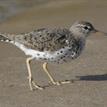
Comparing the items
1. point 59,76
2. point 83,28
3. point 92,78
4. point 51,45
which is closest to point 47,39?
point 51,45

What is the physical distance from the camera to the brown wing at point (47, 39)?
898 cm

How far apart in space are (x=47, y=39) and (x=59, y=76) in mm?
1002

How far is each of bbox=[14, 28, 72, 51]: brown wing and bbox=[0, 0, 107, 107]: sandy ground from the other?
0.72 m

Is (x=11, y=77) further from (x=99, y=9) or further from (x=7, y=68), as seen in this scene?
(x=99, y=9)

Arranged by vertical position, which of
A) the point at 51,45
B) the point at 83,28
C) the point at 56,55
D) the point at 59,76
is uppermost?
the point at 83,28

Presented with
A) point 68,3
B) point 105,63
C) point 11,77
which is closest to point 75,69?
point 105,63

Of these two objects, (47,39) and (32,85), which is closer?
(47,39)

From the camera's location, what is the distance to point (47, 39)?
9.02 m

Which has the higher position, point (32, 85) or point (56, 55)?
point (56, 55)

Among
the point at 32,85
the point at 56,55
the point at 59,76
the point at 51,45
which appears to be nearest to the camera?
the point at 56,55

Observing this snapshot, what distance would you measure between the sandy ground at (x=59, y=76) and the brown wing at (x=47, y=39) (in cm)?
72

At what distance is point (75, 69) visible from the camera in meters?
10.0

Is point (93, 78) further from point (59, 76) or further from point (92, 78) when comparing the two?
point (59, 76)

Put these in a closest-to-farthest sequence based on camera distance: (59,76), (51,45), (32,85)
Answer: (51,45) → (32,85) → (59,76)
